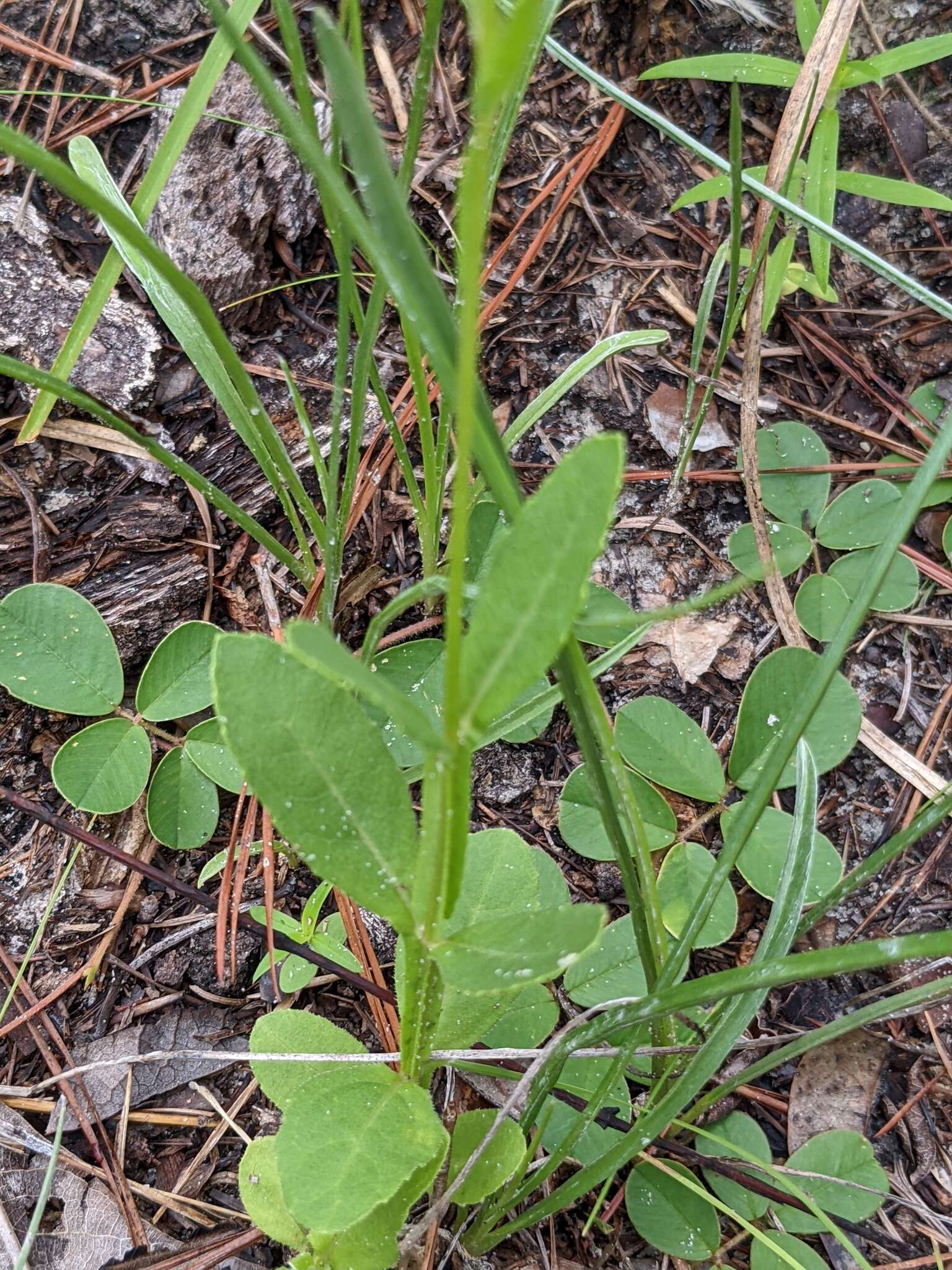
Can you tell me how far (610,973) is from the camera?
1.30 meters

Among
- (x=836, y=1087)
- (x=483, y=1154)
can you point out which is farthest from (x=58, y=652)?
(x=836, y=1087)

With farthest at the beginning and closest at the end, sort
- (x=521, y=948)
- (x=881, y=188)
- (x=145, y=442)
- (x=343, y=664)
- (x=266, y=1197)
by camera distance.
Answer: (x=881, y=188) < (x=145, y=442) < (x=266, y=1197) < (x=521, y=948) < (x=343, y=664)

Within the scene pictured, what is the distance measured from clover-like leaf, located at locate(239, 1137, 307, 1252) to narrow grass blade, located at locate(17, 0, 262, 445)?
1.11m

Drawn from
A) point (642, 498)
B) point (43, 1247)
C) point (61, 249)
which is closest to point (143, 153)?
point (61, 249)

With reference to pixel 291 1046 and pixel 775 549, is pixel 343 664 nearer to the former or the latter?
pixel 291 1046

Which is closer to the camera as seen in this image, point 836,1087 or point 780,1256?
point 780,1256

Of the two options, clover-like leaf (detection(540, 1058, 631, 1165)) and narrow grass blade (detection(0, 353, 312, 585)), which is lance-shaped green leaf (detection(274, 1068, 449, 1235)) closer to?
clover-like leaf (detection(540, 1058, 631, 1165))

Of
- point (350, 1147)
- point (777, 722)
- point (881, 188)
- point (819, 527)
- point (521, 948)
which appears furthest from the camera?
point (819, 527)

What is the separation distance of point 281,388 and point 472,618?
1.17 m

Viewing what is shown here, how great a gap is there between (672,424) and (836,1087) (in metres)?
1.22

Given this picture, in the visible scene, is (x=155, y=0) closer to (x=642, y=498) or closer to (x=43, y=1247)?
(x=642, y=498)

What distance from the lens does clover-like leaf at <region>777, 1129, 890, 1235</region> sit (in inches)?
49.3

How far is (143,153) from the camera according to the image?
1.60 m

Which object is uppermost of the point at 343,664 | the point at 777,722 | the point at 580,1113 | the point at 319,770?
the point at 343,664
